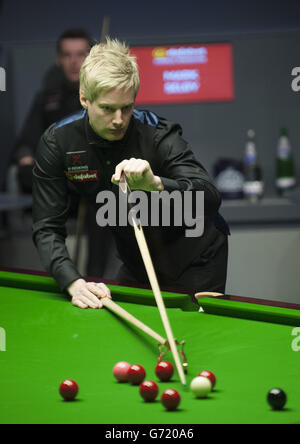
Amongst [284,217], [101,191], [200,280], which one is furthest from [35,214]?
[284,217]

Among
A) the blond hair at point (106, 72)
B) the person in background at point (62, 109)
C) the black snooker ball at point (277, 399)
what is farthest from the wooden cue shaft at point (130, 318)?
the person in background at point (62, 109)

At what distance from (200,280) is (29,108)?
11.2 ft

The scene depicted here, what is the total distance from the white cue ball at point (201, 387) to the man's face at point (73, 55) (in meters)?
3.73

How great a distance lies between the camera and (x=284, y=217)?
16.9ft

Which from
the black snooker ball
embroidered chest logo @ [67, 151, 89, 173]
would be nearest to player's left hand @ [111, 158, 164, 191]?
embroidered chest logo @ [67, 151, 89, 173]

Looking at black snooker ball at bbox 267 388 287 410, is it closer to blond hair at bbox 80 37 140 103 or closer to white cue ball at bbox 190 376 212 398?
white cue ball at bbox 190 376 212 398

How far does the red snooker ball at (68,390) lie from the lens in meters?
1.44

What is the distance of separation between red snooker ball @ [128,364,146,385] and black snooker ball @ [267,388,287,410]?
0.30 meters

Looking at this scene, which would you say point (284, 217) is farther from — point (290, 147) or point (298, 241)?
point (290, 147)

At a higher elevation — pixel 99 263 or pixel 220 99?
pixel 220 99

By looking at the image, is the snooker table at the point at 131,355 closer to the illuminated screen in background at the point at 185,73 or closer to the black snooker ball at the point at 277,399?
the black snooker ball at the point at 277,399

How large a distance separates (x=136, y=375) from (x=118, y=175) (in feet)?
2.00

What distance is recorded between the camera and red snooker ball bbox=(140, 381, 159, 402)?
1403mm

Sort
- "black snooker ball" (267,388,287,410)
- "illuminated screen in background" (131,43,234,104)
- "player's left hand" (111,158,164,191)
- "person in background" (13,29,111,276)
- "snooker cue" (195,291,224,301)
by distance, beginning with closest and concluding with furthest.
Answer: "black snooker ball" (267,388,287,410)
"player's left hand" (111,158,164,191)
"snooker cue" (195,291,224,301)
"person in background" (13,29,111,276)
"illuminated screen in background" (131,43,234,104)
